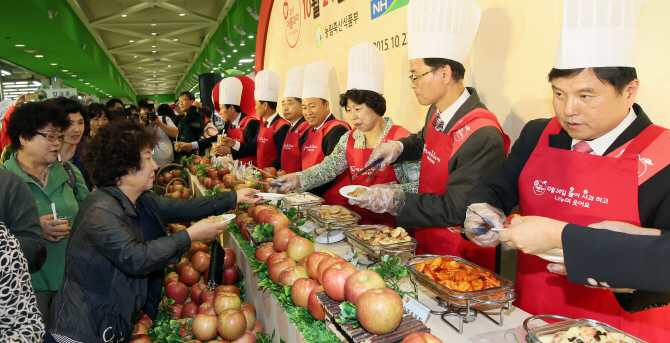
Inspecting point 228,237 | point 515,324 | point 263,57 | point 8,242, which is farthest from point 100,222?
point 263,57

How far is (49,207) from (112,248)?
1148 mm

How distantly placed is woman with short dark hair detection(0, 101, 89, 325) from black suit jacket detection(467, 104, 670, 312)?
7.93ft

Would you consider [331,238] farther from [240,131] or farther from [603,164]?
[240,131]

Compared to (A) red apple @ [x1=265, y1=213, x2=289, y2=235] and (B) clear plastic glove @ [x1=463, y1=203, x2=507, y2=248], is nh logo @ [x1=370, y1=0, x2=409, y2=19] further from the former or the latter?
(B) clear plastic glove @ [x1=463, y1=203, x2=507, y2=248]

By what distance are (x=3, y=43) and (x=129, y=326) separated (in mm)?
12643

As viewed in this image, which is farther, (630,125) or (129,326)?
(129,326)

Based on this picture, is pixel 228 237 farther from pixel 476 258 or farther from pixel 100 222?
pixel 476 258

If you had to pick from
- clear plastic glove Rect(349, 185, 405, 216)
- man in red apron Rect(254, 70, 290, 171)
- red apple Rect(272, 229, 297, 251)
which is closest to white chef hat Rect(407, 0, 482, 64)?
clear plastic glove Rect(349, 185, 405, 216)

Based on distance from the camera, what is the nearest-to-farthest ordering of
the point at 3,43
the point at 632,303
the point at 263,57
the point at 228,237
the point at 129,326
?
1. the point at 632,303
2. the point at 129,326
3. the point at 228,237
4. the point at 263,57
5. the point at 3,43

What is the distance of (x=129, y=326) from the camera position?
74.3 inches

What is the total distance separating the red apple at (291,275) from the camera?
1.67m

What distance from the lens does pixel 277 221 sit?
2.26m

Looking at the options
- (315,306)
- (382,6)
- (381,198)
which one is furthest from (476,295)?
(382,6)

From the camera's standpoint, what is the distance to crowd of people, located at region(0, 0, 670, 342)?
4.34ft
